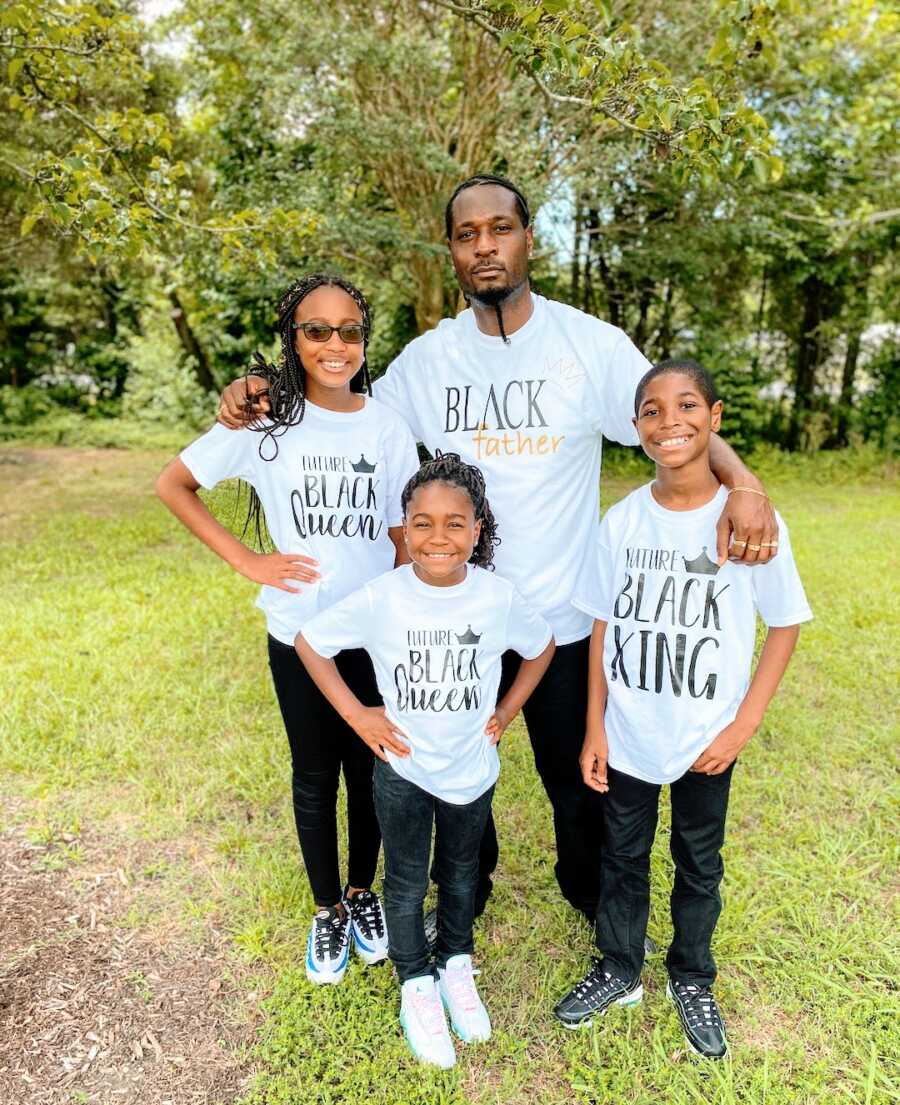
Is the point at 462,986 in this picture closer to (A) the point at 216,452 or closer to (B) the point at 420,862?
(B) the point at 420,862

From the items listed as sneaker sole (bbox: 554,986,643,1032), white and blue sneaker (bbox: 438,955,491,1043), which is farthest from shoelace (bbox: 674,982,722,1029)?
white and blue sneaker (bbox: 438,955,491,1043)

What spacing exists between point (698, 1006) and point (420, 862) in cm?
88

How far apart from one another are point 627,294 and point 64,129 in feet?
23.7

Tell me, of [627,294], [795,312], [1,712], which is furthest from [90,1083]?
[795,312]

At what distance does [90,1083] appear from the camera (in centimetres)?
213

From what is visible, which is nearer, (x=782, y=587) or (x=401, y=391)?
(x=782, y=587)

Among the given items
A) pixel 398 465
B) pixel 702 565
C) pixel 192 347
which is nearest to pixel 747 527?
pixel 702 565

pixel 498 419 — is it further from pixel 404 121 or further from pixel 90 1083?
pixel 404 121

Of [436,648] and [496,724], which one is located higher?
[436,648]

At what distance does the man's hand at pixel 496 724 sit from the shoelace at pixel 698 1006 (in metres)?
0.91

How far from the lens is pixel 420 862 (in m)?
2.16

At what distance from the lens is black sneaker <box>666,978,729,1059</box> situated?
2.16 metres

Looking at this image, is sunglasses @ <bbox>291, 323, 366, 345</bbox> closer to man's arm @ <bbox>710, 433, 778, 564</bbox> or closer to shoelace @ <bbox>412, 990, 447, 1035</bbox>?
man's arm @ <bbox>710, 433, 778, 564</bbox>

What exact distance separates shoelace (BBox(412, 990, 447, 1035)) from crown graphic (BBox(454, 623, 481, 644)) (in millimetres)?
1019
